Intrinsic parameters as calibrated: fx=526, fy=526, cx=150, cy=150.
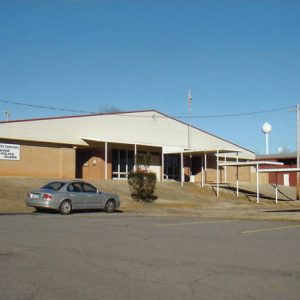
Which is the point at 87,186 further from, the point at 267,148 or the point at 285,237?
the point at 267,148

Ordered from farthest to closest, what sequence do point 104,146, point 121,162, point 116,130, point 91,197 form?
point 121,162
point 116,130
point 104,146
point 91,197

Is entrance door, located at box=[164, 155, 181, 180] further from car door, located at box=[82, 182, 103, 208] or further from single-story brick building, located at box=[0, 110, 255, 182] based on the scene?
car door, located at box=[82, 182, 103, 208]

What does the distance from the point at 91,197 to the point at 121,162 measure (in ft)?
72.3

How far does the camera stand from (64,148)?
129ft

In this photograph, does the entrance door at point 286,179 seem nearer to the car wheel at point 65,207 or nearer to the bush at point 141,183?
the bush at point 141,183

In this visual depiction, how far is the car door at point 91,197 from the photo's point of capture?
899 inches

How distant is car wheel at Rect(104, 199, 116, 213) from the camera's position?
78.1ft

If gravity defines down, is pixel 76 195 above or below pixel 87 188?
below

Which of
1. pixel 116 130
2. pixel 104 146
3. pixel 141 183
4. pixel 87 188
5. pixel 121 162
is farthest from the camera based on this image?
pixel 121 162

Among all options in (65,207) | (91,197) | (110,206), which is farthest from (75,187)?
(110,206)

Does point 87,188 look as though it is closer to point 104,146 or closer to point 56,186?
point 56,186

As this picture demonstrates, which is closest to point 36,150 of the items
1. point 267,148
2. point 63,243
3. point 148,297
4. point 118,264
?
point 63,243

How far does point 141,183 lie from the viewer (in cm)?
3112

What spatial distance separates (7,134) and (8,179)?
4661 mm
